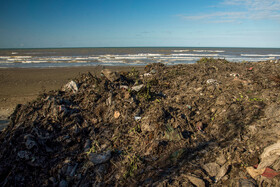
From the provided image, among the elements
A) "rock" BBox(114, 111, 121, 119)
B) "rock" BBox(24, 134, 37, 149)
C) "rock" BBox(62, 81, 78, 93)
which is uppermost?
"rock" BBox(62, 81, 78, 93)

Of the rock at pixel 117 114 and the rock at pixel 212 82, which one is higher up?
the rock at pixel 212 82

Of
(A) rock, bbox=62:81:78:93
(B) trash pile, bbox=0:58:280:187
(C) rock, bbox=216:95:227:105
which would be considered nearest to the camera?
(B) trash pile, bbox=0:58:280:187

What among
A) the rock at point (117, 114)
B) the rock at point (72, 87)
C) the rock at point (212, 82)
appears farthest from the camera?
the rock at point (212, 82)

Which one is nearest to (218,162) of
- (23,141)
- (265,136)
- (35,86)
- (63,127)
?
(265,136)

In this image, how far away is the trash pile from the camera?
2.55 meters

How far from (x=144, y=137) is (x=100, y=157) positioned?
833 millimetres

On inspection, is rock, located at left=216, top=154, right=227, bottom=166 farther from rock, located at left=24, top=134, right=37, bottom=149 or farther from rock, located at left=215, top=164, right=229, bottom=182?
rock, located at left=24, top=134, right=37, bottom=149

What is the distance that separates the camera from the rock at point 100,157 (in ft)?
9.50

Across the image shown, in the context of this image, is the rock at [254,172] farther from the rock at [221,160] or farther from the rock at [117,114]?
the rock at [117,114]

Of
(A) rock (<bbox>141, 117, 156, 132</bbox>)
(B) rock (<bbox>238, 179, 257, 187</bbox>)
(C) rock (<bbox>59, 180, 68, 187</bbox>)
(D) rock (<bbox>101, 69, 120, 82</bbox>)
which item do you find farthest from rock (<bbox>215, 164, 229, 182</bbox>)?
(D) rock (<bbox>101, 69, 120, 82</bbox>)

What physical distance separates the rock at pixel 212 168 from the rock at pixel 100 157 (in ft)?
4.95

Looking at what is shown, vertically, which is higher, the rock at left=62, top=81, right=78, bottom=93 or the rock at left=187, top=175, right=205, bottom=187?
the rock at left=62, top=81, right=78, bottom=93

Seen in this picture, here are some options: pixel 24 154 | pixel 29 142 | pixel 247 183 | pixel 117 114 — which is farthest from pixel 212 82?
pixel 24 154

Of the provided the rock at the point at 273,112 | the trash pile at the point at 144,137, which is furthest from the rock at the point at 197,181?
the rock at the point at 273,112
